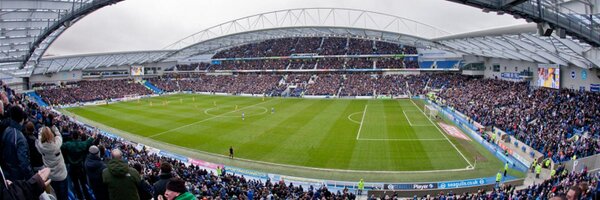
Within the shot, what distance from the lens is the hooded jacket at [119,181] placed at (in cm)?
468

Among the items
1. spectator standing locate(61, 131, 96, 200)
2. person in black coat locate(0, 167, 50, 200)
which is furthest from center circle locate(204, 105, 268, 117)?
person in black coat locate(0, 167, 50, 200)

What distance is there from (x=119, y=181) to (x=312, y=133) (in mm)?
27545

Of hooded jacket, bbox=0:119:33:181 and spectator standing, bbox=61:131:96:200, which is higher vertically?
hooded jacket, bbox=0:119:33:181

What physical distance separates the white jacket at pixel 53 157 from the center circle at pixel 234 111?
36523 millimetres

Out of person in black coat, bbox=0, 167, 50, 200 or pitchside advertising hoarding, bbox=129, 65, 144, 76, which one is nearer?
person in black coat, bbox=0, 167, 50, 200

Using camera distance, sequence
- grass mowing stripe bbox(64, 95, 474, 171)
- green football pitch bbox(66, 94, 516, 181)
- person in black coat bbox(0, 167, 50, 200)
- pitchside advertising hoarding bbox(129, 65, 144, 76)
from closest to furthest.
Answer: person in black coat bbox(0, 167, 50, 200), green football pitch bbox(66, 94, 516, 181), grass mowing stripe bbox(64, 95, 474, 171), pitchside advertising hoarding bbox(129, 65, 144, 76)

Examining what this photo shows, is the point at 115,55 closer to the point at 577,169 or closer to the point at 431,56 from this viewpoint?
the point at 431,56

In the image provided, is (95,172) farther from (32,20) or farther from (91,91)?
(91,91)

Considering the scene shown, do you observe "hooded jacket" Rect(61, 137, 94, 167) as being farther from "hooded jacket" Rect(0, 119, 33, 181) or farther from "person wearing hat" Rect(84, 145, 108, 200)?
"hooded jacket" Rect(0, 119, 33, 181)

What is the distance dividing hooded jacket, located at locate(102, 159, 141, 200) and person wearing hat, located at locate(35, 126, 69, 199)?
4.02ft

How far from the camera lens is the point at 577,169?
20359 millimetres

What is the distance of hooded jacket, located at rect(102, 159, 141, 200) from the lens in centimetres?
468

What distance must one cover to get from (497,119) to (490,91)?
48.0 feet

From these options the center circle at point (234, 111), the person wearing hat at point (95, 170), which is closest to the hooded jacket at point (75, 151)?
the person wearing hat at point (95, 170)
